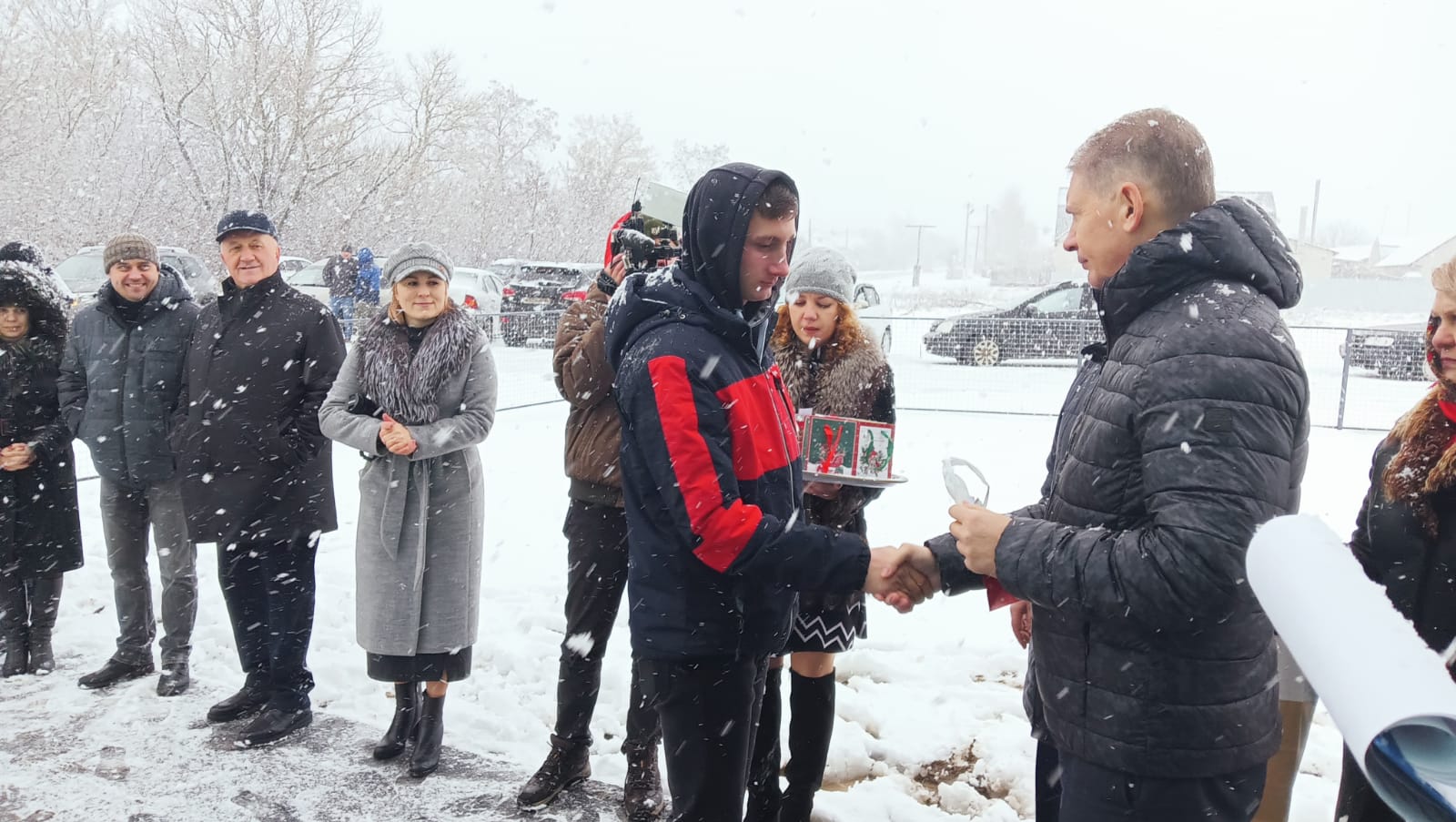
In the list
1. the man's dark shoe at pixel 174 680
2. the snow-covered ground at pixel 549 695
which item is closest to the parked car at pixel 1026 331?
the snow-covered ground at pixel 549 695

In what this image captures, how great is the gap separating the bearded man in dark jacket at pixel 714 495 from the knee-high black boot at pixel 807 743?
797 mm

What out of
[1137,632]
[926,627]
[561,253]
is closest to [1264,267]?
[1137,632]

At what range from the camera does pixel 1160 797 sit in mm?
1710

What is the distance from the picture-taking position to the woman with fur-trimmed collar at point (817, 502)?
3.12 metres

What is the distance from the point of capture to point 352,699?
4180 mm

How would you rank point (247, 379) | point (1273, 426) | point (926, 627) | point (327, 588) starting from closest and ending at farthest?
1. point (1273, 426)
2. point (247, 379)
3. point (926, 627)
4. point (327, 588)

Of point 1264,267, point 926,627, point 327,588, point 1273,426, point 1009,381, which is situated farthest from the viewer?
point 1009,381

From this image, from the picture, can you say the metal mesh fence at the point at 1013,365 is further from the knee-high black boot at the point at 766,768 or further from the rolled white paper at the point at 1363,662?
the rolled white paper at the point at 1363,662

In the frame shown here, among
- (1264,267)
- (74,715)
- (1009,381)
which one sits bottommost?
(74,715)

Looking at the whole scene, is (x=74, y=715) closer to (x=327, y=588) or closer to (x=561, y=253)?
(x=327, y=588)

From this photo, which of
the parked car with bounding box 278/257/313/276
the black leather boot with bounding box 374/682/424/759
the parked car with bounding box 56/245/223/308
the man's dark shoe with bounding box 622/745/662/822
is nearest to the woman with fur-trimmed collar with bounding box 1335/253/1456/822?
the man's dark shoe with bounding box 622/745/662/822

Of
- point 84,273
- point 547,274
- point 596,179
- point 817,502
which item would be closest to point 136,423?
point 817,502

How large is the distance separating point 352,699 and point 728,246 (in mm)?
3040

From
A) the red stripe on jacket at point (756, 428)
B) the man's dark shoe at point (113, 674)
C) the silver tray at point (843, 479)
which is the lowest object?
the man's dark shoe at point (113, 674)
